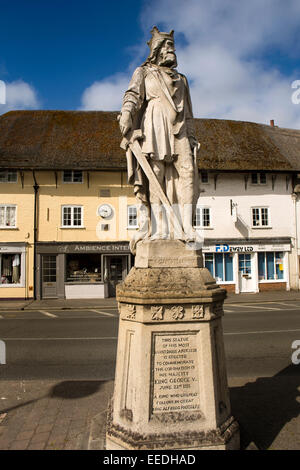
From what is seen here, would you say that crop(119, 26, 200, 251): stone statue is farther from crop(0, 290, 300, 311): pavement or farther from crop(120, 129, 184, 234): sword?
crop(0, 290, 300, 311): pavement

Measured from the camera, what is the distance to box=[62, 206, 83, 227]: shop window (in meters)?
Result: 20.6

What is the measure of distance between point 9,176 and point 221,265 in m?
14.0

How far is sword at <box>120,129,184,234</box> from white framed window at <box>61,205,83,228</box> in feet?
56.3

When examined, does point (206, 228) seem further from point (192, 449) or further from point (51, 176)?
point (192, 449)

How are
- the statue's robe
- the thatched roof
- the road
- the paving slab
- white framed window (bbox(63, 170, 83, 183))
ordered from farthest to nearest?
white framed window (bbox(63, 170, 83, 183))
the thatched roof
the road
the statue's robe
the paving slab

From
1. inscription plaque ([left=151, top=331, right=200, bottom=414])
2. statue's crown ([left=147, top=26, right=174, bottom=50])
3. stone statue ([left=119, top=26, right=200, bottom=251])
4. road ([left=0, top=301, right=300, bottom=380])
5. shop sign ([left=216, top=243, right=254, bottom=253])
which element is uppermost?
statue's crown ([left=147, top=26, right=174, bottom=50])

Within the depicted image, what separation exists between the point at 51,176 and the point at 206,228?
394 inches

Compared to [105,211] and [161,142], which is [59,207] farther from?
[161,142]

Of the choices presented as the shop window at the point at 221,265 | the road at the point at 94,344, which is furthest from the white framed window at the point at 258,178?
the road at the point at 94,344

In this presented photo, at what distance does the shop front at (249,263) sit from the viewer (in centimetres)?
2138

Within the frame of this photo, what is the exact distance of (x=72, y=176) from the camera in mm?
20719

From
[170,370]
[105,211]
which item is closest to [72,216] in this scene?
[105,211]

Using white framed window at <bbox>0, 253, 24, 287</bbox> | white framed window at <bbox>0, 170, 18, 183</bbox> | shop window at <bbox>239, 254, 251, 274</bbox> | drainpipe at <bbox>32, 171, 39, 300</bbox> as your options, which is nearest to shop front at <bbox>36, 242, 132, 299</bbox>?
drainpipe at <bbox>32, 171, 39, 300</bbox>

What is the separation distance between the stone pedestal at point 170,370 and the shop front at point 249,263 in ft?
58.7
